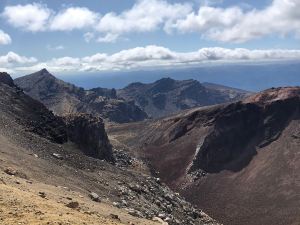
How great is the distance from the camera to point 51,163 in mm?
59781

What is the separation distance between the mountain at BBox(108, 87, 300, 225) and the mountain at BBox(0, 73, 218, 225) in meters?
24.6

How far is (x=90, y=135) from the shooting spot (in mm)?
110250

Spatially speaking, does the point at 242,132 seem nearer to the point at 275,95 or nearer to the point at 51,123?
the point at 275,95

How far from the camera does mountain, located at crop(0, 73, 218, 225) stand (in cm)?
3192

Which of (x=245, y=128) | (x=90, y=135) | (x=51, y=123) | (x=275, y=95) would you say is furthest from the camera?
(x=275, y=95)

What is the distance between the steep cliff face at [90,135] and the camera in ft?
351

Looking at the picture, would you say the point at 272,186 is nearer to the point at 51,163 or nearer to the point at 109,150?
the point at 109,150

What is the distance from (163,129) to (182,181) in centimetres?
4938

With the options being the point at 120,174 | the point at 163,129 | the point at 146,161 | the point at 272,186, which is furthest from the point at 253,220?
the point at 163,129

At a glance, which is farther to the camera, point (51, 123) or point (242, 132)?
point (242, 132)

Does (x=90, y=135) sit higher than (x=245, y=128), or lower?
higher

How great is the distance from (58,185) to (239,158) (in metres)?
75.0

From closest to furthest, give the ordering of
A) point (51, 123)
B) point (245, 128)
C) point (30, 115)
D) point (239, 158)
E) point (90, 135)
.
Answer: point (30, 115)
point (51, 123)
point (90, 135)
point (239, 158)
point (245, 128)

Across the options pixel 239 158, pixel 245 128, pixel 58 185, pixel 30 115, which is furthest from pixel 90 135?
pixel 58 185
